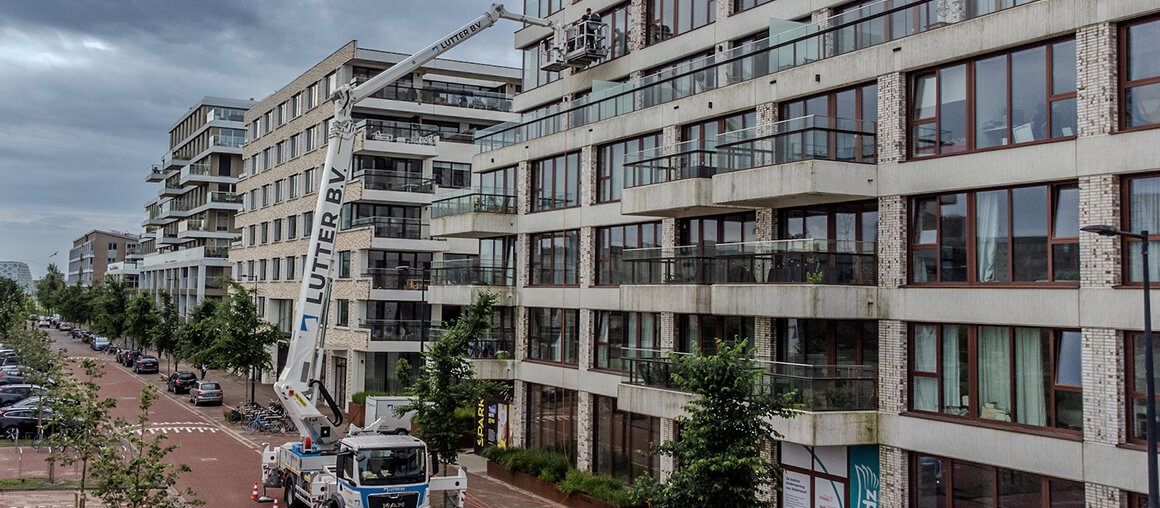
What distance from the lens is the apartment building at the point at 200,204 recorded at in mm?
87750

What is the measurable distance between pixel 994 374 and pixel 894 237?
369cm

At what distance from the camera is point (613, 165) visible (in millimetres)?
30891

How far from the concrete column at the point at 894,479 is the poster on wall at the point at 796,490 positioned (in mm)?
2160

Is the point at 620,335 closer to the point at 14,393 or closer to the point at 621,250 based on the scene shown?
the point at 621,250

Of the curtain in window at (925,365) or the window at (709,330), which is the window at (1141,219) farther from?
the window at (709,330)

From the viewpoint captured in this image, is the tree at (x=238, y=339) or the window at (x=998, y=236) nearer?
the window at (x=998, y=236)

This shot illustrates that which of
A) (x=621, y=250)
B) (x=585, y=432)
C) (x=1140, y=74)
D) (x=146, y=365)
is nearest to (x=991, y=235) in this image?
(x=1140, y=74)

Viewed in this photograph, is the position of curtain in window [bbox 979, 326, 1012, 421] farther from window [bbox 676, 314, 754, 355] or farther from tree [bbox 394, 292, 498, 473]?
tree [bbox 394, 292, 498, 473]

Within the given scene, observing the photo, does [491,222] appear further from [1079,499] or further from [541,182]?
[1079,499]

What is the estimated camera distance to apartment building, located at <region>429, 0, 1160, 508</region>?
17109 millimetres

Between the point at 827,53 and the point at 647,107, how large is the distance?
7.37 meters

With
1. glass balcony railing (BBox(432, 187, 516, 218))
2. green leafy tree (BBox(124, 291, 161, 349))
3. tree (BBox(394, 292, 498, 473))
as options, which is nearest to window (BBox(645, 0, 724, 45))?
glass balcony railing (BBox(432, 187, 516, 218))

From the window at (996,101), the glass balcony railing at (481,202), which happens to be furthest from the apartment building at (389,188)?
the window at (996,101)

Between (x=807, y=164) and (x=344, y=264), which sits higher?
(x=807, y=164)
